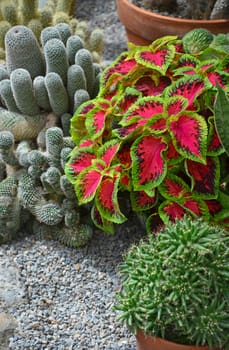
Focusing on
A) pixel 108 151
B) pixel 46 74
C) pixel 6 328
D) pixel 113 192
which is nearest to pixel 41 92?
pixel 46 74

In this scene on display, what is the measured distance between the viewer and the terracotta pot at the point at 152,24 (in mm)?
3082

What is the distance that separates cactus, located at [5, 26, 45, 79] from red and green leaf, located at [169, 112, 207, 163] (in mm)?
860

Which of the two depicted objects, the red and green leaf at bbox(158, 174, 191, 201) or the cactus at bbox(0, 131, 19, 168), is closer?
the red and green leaf at bbox(158, 174, 191, 201)

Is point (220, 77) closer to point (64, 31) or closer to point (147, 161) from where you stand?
point (147, 161)

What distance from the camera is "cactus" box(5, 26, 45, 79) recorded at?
275 cm

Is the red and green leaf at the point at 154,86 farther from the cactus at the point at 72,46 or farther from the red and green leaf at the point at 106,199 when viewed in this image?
the cactus at the point at 72,46

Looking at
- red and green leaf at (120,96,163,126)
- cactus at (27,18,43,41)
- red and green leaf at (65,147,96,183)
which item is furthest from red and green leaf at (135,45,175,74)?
cactus at (27,18,43,41)

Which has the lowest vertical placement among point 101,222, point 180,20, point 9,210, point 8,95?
point 9,210

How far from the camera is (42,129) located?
278 centimetres

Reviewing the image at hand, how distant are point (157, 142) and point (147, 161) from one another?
2.8 inches

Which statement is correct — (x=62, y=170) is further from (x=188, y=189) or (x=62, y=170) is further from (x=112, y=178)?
(x=188, y=189)

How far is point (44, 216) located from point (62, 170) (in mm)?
187

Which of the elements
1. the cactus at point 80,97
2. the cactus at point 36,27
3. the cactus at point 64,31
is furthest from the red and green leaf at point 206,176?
the cactus at point 36,27

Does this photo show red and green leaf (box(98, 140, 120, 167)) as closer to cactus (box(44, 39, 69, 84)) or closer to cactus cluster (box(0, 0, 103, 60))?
cactus (box(44, 39, 69, 84))
